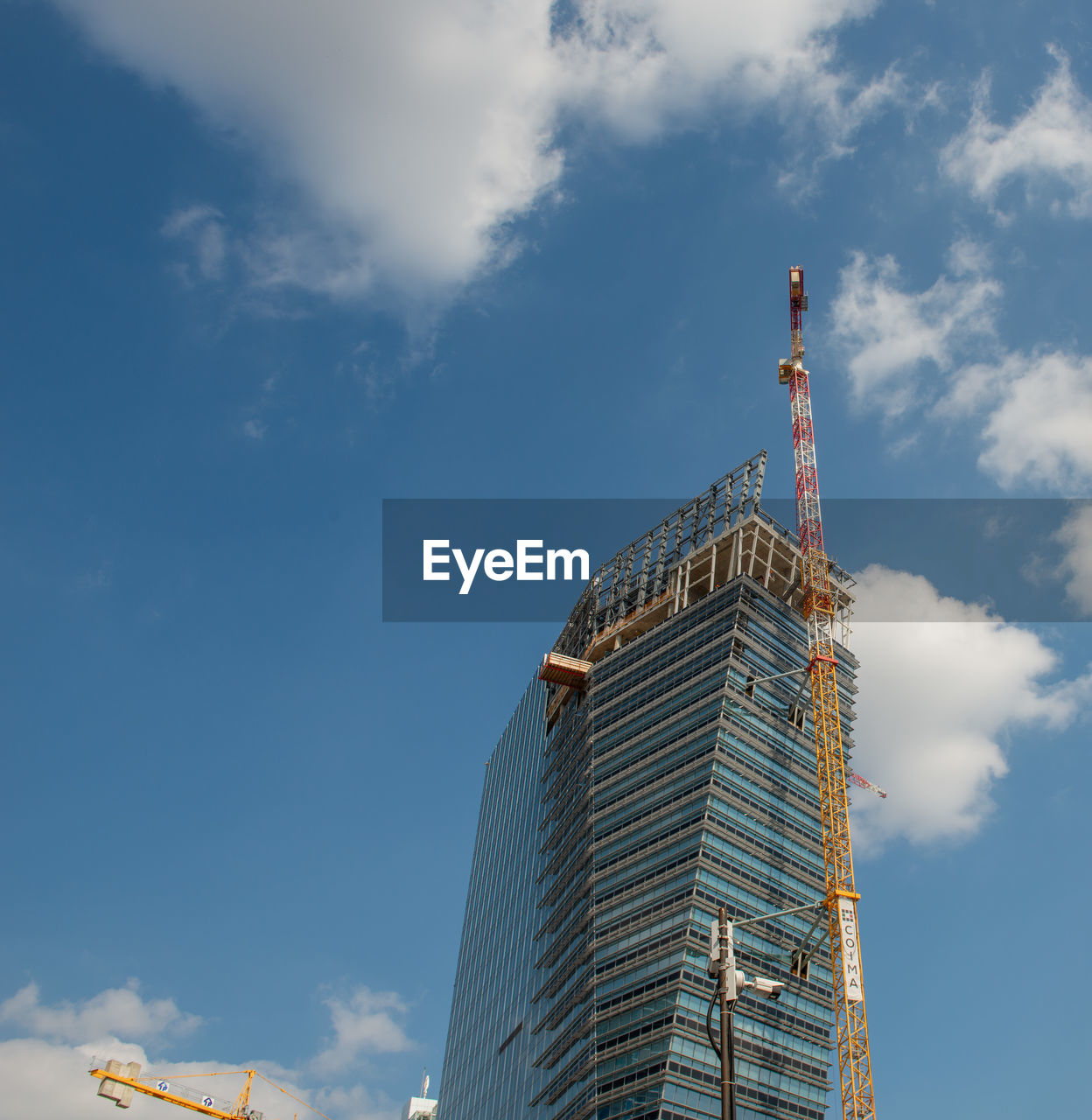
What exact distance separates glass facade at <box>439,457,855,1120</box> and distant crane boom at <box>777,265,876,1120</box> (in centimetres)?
508

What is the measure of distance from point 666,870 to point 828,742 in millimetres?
23279

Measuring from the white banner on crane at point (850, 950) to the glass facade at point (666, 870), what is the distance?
389 inches

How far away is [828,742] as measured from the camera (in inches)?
4892

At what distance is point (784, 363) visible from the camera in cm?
16100

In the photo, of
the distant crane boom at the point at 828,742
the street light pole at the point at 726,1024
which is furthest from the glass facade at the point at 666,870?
the street light pole at the point at 726,1024

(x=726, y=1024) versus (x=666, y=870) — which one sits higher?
(x=666, y=870)

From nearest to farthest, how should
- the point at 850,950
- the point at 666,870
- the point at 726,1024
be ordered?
the point at 726,1024
the point at 850,950
the point at 666,870

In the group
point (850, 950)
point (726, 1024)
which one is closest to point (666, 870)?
point (850, 950)

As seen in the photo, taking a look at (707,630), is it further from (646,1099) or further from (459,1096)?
(459,1096)

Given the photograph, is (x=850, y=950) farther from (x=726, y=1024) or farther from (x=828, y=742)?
(x=726, y=1024)

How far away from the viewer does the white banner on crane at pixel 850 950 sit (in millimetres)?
98562

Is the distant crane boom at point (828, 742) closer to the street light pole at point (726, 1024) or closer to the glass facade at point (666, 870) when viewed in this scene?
the glass facade at point (666, 870)

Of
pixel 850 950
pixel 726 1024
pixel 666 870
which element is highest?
pixel 666 870

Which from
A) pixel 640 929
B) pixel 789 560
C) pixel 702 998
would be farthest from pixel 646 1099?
pixel 789 560
